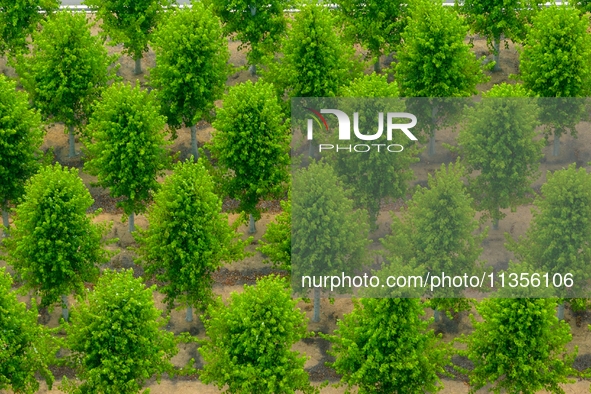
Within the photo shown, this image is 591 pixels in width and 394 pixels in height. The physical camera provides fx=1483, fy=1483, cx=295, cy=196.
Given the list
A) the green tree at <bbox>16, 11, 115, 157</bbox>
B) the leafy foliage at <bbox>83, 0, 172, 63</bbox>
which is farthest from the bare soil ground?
the leafy foliage at <bbox>83, 0, 172, 63</bbox>

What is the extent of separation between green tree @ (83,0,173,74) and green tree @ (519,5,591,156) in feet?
78.4

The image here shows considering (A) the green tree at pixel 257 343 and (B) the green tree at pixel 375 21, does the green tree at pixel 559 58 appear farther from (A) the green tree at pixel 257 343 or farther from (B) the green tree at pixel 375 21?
(A) the green tree at pixel 257 343

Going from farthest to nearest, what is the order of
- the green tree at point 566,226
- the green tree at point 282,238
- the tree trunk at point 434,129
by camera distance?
1. the tree trunk at point 434,129
2. the green tree at point 282,238
3. the green tree at point 566,226

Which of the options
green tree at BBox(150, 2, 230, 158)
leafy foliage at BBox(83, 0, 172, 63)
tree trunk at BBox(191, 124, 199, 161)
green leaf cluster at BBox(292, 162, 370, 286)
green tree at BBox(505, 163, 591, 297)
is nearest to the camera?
green tree at BBox(505, 163, 591, 297)

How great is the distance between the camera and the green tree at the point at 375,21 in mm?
94312

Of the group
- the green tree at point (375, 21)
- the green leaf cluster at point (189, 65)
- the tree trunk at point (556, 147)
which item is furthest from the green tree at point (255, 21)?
the tree trunk at point (556, 147)

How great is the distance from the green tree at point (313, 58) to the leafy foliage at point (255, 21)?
476 centimetres

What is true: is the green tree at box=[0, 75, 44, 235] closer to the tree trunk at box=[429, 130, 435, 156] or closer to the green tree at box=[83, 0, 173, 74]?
the green tree at box=[83, 0, 173, 74]

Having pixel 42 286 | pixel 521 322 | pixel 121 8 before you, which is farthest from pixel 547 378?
pixel 121 8

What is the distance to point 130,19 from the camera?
9494 cm

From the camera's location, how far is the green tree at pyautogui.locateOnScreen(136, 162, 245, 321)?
78.3 metres

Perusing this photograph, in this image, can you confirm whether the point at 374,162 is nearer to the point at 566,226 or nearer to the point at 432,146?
the point at 432,146

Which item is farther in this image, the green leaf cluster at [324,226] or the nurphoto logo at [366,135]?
the nurphoto logo at [366,135]

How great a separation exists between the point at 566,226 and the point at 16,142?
31.7 m
